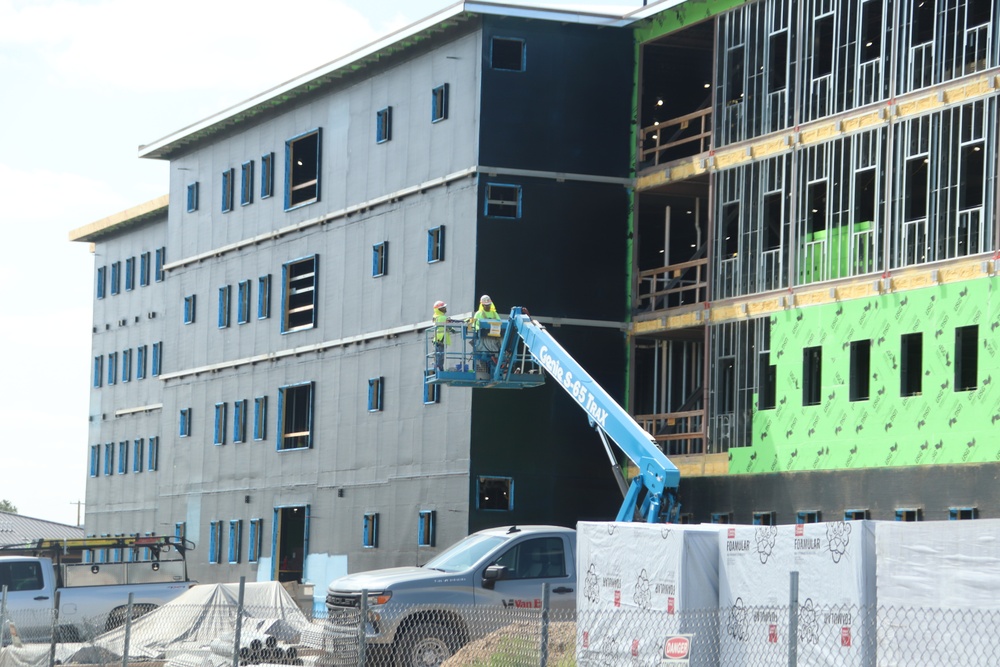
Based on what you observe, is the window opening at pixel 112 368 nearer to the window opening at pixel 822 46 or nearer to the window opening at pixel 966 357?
the window opening at pixel 822 46

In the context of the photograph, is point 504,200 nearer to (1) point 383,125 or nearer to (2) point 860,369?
(1) point 383,125

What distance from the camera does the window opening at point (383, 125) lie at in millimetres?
39500

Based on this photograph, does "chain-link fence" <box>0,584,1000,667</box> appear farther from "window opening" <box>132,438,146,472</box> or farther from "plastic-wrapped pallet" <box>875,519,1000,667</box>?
"window opening" <box>132,438,146,472</box>

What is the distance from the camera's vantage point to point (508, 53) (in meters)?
36.6

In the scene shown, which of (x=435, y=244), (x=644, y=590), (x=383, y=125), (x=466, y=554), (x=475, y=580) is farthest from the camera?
(x=383, y=125)

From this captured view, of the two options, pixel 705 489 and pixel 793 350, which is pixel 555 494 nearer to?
pixel 705 489

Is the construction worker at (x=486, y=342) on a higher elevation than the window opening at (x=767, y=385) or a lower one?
higher

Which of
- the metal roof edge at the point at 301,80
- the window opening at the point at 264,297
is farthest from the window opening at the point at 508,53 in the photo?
the window opening at the point at 264,297

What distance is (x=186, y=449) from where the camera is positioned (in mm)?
48000

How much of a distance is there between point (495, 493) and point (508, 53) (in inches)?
388

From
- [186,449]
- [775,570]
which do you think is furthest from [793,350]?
[186,449]

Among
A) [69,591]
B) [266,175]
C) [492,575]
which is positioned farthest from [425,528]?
[492,575]

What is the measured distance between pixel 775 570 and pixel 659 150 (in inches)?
917

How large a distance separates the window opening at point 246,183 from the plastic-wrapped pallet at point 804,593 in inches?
1274
